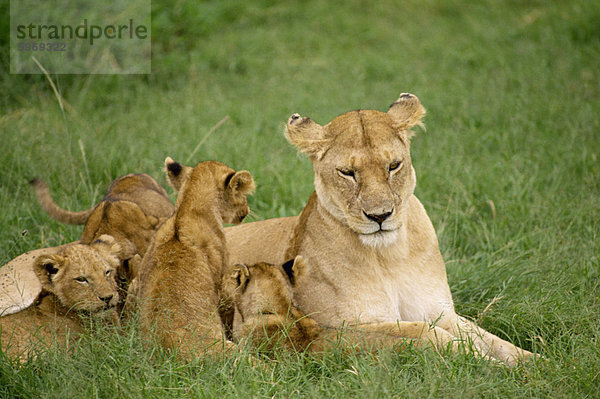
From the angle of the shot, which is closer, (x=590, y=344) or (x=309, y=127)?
(x=590, y=344)

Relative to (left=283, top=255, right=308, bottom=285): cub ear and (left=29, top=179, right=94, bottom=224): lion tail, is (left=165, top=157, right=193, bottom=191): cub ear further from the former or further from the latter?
(left=283, top=255, right=308, bottom=285): cub ear

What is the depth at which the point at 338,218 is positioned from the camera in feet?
12.7

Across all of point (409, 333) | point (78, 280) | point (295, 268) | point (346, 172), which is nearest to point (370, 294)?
point (409, 333)

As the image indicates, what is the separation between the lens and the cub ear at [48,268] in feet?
12.4

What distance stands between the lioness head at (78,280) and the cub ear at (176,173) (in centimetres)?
73

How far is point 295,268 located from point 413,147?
12.2 feet

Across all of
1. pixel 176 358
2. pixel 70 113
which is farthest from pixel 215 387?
pixel 70 113

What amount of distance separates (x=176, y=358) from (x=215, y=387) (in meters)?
0.29

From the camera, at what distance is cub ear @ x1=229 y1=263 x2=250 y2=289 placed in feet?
12.0

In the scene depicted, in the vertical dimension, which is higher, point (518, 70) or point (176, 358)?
point (518, 70)

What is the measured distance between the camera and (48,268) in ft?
12.5

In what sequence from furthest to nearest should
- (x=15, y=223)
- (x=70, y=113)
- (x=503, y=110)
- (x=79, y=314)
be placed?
(x=503, y=110) → (x=70, y=113) → (x=15, y=223) → (x=79, y=314)

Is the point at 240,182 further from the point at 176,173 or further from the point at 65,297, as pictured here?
the point at 65,297

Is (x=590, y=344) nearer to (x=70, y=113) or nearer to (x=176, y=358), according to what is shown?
(x=176, y=358)
